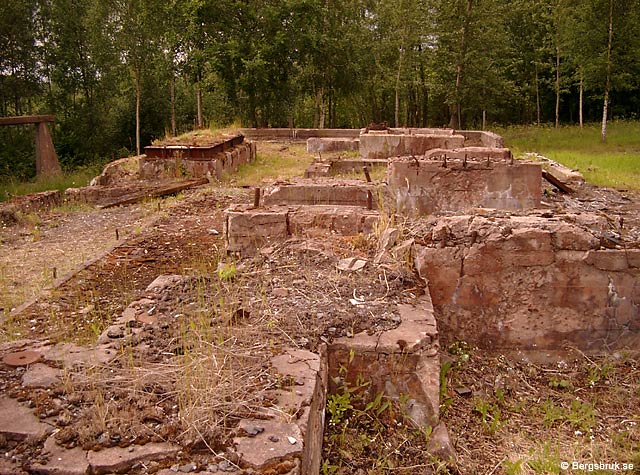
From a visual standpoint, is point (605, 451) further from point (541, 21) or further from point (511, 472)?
point (541, 21)

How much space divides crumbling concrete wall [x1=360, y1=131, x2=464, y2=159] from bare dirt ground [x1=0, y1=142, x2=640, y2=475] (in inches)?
271

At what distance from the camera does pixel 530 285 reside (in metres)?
5.43

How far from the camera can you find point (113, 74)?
25.1 m

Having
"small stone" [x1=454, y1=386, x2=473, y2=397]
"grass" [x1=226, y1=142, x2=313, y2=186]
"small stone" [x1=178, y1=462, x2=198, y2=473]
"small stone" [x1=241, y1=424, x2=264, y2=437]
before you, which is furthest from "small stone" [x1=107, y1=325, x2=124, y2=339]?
"grass" [x1=226, y1=142, x2=313, y2=186]

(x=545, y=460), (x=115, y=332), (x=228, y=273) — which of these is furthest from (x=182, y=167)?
(x=545, y=460)

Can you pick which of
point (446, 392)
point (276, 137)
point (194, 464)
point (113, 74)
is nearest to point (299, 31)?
point (276, 137)

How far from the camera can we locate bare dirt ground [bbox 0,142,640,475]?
2914mm

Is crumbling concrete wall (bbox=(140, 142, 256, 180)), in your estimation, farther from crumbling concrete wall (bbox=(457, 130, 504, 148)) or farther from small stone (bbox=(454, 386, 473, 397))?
small stone (bbox=(454, 386, 473, 397))

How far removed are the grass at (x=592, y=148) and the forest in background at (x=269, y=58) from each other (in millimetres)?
1538

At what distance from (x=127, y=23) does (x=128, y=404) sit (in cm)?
2120

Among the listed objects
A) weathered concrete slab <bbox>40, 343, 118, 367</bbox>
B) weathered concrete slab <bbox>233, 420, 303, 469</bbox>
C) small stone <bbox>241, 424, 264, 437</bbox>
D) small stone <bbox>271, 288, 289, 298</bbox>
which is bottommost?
weathered concrete slab <bbox>233, 420, 303, 469</bbox>

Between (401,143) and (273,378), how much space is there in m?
10.8

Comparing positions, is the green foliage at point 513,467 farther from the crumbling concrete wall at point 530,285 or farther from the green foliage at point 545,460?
the crumbling concrete wall at point 530,285

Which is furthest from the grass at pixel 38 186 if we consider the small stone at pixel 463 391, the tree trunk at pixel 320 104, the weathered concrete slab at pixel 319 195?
the tree trunk at pixel 320 104
